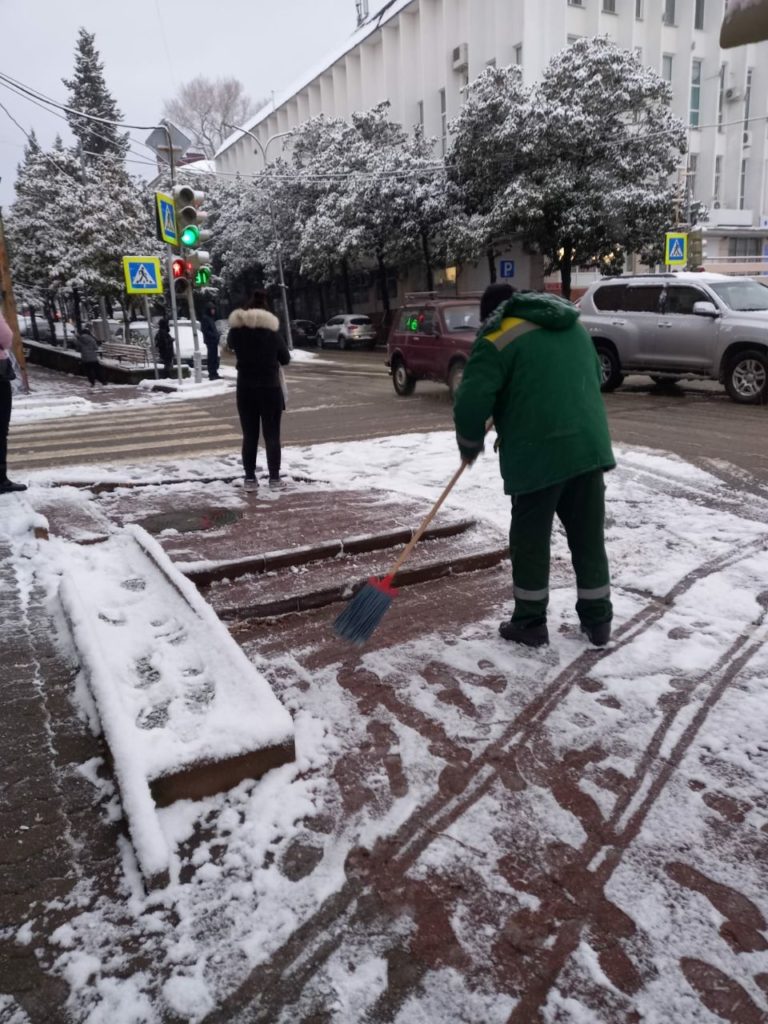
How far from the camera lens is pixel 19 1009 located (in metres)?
1.85

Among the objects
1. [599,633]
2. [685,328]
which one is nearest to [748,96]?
[685,328]

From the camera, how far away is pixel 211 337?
19.8 m

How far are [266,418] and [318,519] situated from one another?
1477mm

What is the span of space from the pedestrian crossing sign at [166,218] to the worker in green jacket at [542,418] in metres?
15.0

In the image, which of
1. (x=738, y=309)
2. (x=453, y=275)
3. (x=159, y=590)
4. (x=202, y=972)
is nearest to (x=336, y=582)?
(x=159, y=590)

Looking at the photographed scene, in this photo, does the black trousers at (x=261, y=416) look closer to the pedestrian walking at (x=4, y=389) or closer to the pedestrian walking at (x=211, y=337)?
the pedestrian walking at (x=4, y=389)

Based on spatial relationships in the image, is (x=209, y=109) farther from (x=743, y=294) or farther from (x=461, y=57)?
(x=743, y=294)

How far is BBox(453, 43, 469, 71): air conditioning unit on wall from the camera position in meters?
35.2

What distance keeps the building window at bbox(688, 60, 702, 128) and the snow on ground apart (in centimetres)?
3919

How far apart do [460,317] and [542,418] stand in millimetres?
10373

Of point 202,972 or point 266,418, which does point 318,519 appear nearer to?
point 266,418

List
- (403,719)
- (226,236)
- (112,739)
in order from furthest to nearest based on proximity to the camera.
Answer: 1. (226,236)
2. (403,719)
3. (112,739)

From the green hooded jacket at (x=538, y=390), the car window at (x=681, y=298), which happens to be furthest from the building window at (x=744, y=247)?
the green hooded jacket at (x=538, y=390)

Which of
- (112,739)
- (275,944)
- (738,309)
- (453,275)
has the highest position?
(453,275)
